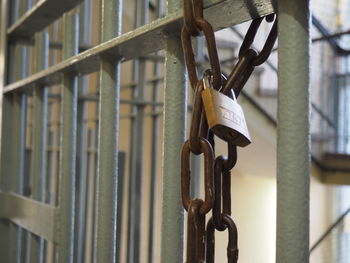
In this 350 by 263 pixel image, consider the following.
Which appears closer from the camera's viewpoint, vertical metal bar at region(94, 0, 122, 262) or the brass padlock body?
the brass padlock body

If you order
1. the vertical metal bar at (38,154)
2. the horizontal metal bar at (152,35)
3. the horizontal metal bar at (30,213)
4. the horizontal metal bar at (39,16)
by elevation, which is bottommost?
the horizontal metal bar at (30,213)

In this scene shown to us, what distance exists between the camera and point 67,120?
2.75 feet

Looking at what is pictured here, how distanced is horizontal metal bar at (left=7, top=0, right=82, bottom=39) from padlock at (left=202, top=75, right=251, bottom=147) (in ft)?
2.03

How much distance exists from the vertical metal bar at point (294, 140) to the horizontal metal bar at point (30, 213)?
56 centimetres

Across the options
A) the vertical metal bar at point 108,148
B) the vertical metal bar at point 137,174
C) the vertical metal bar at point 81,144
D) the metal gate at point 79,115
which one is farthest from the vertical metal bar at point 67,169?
the vertical metal bar at point 137,174

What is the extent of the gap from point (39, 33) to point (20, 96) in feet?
0.60

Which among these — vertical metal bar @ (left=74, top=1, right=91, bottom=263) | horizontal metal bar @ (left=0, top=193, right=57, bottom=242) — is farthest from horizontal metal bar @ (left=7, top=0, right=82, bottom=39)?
horizontal metal bar @ (left=0, top=193, right=57, bottom=242)

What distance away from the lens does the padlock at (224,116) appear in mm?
401

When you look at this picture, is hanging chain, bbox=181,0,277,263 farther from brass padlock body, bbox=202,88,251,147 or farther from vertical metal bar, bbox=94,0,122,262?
vertical metal bar, bbox=94,0,122,262

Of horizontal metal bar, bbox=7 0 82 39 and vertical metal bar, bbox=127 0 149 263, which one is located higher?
horizontal metal bar, bbox=7 0 82 39

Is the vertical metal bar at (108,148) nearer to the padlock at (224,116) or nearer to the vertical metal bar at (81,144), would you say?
the padlock at (224,116)

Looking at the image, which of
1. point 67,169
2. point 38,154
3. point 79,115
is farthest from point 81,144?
point 67,169

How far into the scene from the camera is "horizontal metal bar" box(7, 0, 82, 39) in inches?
37.1

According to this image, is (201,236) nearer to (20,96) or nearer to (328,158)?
(20,96)
